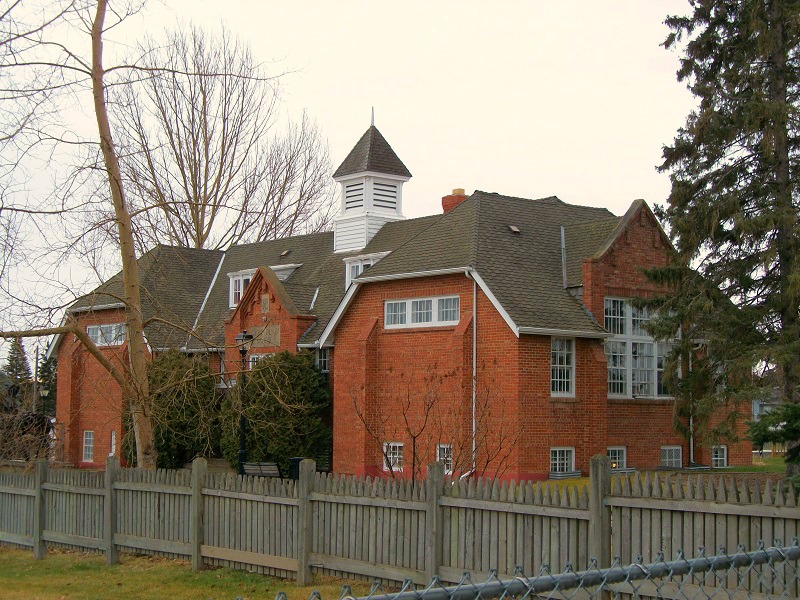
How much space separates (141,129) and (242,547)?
39.2m

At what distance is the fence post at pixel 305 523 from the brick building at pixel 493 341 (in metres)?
9.00

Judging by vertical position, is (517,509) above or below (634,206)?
below

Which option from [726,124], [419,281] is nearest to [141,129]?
[419,281]

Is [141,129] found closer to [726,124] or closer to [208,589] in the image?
[726,124]

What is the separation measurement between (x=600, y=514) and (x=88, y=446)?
3264cm

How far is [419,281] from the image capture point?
28594mm

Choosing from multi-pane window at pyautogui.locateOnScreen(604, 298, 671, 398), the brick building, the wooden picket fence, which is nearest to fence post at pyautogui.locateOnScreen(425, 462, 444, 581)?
the wooden picket fence

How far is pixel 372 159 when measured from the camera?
120ft

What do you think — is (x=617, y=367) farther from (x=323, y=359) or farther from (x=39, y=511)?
(x=39, y=511)

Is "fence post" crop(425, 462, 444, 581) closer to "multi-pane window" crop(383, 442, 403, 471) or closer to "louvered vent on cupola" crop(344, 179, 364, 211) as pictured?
"multi-pane window" crop(383, 442, 403, 471)

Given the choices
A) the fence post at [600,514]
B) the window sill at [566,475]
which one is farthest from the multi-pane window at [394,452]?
the fence post at [600,514]

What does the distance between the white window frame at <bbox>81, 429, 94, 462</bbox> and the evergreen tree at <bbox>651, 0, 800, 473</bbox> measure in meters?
24.5

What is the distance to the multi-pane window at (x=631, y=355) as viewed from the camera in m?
28.5

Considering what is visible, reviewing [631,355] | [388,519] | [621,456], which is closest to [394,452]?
[621,456]
